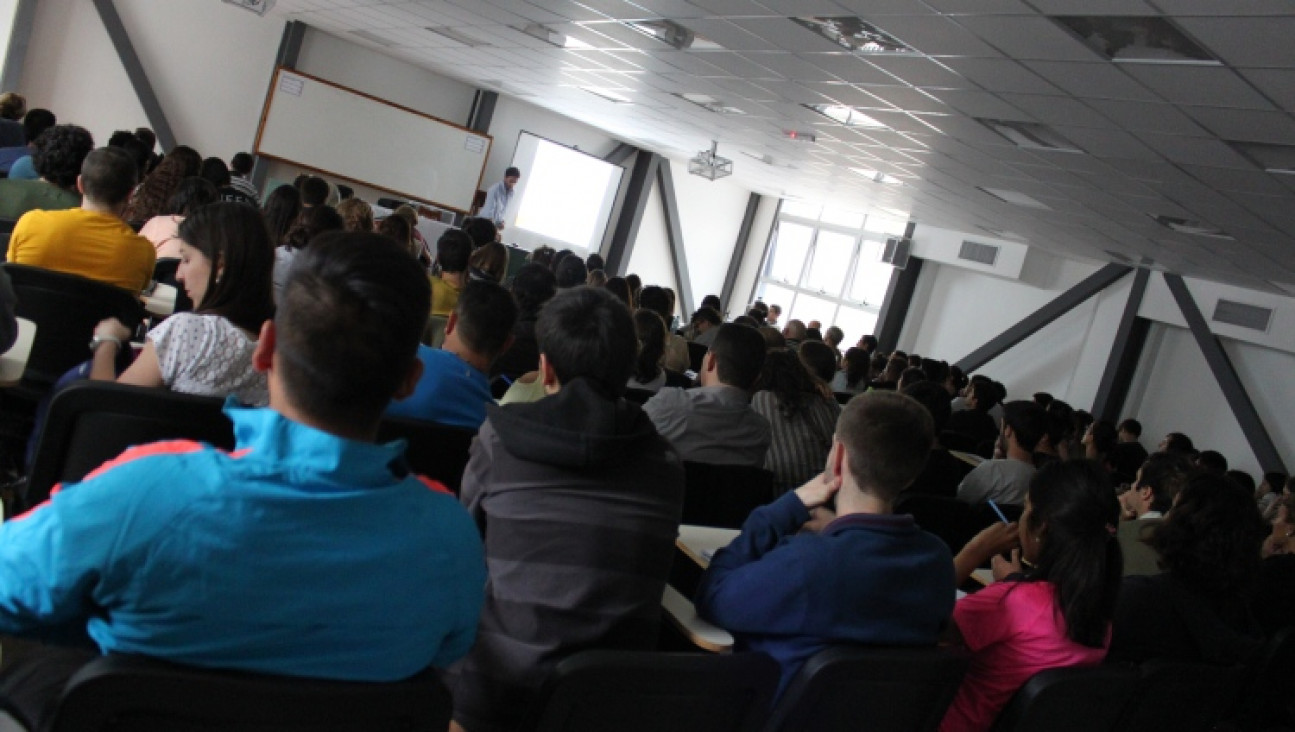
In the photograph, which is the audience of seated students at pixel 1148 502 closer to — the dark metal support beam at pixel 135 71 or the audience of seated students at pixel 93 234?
the audience of seated students at pixel 93 234

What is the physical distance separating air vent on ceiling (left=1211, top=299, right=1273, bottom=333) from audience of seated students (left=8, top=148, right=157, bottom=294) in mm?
11020

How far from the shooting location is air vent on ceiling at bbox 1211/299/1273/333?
10.6 meters

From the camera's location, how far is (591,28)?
700cm

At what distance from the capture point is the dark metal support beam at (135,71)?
34.5ft

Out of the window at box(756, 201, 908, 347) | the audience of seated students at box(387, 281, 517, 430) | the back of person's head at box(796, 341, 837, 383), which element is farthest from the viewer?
the window at box(756, 201, 908, 347)

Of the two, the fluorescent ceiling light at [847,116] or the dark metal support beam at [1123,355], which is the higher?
the fluorescent ceiling light at [847,116]

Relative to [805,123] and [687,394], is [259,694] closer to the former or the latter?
[687,394]

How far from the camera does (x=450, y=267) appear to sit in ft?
17.3

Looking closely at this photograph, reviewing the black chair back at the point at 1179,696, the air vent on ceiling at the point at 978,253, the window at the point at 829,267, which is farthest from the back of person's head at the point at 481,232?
the window at the point at 829,267

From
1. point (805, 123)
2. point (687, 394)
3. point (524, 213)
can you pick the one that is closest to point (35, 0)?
point (524, 213)

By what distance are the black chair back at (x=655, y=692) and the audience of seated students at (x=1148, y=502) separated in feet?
7.24

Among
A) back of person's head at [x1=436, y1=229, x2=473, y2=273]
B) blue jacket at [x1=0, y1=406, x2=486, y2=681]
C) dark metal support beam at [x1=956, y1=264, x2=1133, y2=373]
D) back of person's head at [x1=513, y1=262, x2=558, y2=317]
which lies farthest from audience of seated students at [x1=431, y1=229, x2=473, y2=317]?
dark metal support beam at [x1=956, y1=264, x2=1133, y2=373]

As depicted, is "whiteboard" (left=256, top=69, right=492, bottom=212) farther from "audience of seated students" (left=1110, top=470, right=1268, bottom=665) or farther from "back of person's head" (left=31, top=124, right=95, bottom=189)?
"audience of seated students" (left=1110, top=470, right=1268, bottom=665)

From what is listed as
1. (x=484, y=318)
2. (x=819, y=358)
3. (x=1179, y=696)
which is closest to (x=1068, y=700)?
(x=1179, y=696)
